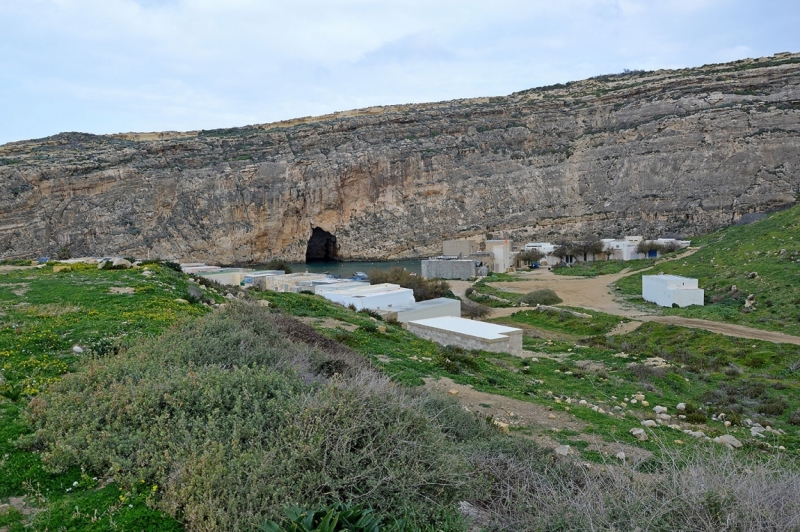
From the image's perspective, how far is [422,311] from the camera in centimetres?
2080

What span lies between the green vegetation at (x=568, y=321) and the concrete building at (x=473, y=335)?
27.2 ft

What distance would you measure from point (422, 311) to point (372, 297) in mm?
2559

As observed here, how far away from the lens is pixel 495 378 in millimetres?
10805

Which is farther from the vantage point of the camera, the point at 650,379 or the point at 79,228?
the point at 79,228

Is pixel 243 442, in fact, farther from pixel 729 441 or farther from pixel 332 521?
pixel 729 441

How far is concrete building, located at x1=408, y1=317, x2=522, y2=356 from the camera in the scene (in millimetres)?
15047

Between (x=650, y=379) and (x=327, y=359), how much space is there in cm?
896

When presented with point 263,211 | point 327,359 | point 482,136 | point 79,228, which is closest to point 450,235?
point 482,136

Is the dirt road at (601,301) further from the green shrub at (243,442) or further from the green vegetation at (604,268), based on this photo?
the green shrub at (243,442)

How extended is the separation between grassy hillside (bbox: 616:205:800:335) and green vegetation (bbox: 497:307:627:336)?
3.71 meters

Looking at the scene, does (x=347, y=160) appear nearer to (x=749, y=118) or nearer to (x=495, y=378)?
(x=749, y=118)

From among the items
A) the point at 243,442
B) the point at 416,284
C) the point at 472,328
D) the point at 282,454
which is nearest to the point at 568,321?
the point at 472,328

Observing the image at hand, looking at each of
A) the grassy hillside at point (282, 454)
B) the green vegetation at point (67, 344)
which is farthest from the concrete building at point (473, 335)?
the green vegetation at point (67, 344)

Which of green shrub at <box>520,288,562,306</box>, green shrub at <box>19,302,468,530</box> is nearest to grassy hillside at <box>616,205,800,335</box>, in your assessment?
green shrub at <box>520,288,562,306</box>
